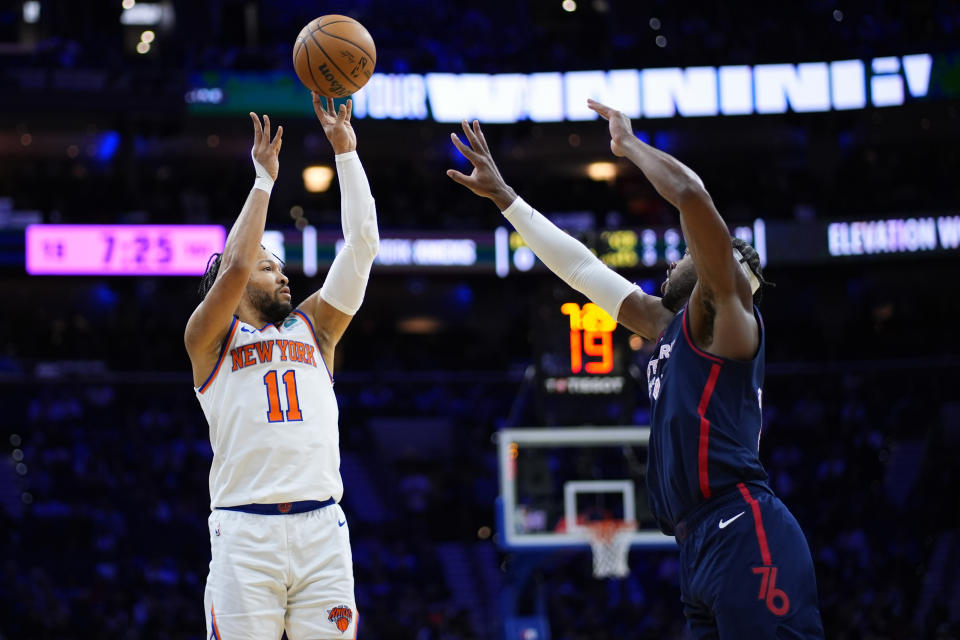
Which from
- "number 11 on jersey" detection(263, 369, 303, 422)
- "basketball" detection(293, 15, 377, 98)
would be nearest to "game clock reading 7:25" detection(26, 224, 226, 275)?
"basketball" detection(293, 15, 377, 98)

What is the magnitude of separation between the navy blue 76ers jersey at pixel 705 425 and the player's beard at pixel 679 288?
8.5 inches

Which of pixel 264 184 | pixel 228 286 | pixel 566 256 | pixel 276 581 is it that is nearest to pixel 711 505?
pixel 566 256

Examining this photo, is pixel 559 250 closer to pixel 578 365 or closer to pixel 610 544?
pixel 578 365

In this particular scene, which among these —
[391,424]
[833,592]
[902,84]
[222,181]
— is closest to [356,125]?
[222,181]

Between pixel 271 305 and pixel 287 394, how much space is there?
43cm

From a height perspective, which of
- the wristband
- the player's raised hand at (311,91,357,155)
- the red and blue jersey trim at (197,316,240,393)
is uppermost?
the player's raised hand at (311,91,357,155)

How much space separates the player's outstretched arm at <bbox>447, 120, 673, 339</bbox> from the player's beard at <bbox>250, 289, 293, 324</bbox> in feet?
3.02

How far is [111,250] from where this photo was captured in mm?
22656

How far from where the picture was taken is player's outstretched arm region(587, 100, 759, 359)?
3.79 metres

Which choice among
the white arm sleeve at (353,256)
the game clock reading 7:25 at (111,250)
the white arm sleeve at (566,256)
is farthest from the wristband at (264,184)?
the game clock reading 7:25 at (111,250)

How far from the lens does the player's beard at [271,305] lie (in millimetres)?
4891

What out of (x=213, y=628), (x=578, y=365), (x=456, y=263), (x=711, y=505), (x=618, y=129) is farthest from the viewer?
(x=456, y=263)

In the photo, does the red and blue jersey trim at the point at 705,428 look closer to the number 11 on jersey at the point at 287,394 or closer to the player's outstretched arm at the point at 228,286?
the number 11 on jersey at the point at 287,394

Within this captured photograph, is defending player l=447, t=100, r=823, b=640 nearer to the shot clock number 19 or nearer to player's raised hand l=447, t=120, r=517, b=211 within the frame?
player's raised hand l=447, t=120, r=517, b=211
